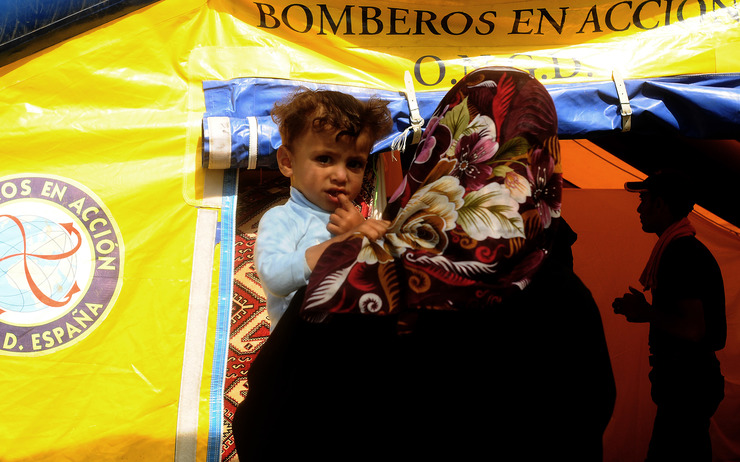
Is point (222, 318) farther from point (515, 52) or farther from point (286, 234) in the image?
point (515, 52)

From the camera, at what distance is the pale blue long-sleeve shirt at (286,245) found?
1180mm

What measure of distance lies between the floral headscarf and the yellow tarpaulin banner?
57.3 inches

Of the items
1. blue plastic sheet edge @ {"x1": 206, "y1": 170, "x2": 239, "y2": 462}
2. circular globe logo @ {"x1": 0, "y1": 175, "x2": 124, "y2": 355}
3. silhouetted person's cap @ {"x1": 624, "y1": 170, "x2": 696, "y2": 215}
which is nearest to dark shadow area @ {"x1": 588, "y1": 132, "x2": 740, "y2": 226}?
silhouetted person's cap @ {"x1": 624, "y1": 170, "x2": 696, "y2": 215}

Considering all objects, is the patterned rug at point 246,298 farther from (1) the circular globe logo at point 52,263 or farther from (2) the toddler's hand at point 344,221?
(2) the toddler's hand at point 344,221

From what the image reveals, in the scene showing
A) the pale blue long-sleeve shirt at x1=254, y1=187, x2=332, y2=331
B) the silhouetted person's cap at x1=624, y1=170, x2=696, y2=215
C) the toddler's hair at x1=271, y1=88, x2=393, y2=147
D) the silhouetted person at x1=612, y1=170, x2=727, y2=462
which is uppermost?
the toddler's hair at x1=271, y1=88, x2=393, y2=147

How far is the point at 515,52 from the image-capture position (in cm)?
271

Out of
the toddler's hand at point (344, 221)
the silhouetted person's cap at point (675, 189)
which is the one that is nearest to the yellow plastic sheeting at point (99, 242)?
the toddler's hand at point (344, 221)

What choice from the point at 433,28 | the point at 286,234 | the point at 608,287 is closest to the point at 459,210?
the point at 286,234

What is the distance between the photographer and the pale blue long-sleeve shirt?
118 centimetres

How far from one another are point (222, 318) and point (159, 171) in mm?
595

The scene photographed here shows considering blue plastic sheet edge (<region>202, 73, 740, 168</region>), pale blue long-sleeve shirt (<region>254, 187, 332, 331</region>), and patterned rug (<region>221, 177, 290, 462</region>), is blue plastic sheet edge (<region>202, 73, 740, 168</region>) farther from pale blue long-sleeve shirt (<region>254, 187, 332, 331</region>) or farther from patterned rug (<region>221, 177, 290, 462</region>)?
pale blue long-sleeve shirt (<region>254, 187, 332, 331</region>)

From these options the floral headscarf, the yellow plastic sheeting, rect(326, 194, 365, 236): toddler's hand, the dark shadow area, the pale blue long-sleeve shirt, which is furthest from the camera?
the dark shadow area

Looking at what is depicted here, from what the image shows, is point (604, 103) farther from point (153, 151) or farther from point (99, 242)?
point (99, 242)

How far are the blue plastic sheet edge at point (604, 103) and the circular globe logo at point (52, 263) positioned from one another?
59 cm
